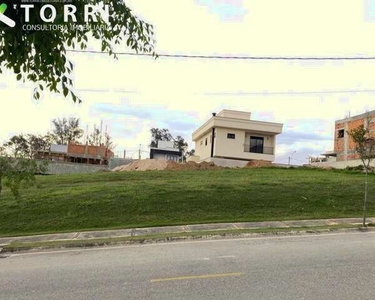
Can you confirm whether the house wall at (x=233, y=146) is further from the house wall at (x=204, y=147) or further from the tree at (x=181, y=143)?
the tree at (x=181, y=143)

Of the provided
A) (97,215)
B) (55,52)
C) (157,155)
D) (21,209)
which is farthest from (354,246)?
(157,155)

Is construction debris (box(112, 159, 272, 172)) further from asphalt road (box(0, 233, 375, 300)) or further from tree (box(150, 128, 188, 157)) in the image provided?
tree (box(150, 128, 188, 157))

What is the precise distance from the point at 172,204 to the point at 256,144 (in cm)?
2749

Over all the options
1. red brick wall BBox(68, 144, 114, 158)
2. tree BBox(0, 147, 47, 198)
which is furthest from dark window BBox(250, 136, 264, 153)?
tree BBox(0, 147, 47, 198)

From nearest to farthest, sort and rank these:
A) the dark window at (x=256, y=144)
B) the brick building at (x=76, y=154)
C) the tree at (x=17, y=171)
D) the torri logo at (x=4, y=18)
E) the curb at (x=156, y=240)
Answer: the torri logo at (x=4, y=18), the tree at (x=17, y=171), the curb at (x=156, y=240), the dark window at (x=256, y=144), the brick building at (x=76, y=154)

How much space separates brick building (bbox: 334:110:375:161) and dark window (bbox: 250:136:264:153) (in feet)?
34.3

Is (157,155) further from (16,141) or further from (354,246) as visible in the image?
(354,246)

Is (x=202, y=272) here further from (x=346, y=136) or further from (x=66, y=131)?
(x=66, y=131)

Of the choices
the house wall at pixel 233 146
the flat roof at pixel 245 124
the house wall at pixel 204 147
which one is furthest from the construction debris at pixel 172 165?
the house wall at pixel 204 147

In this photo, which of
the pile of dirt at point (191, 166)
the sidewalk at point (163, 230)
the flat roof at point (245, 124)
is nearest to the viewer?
the sidewalk at point (163, 230)

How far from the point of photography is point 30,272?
719 cm

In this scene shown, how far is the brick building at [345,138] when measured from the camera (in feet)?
138

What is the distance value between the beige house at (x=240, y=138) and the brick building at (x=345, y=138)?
30.8 feet

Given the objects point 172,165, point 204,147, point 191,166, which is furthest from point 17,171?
point 204,147
